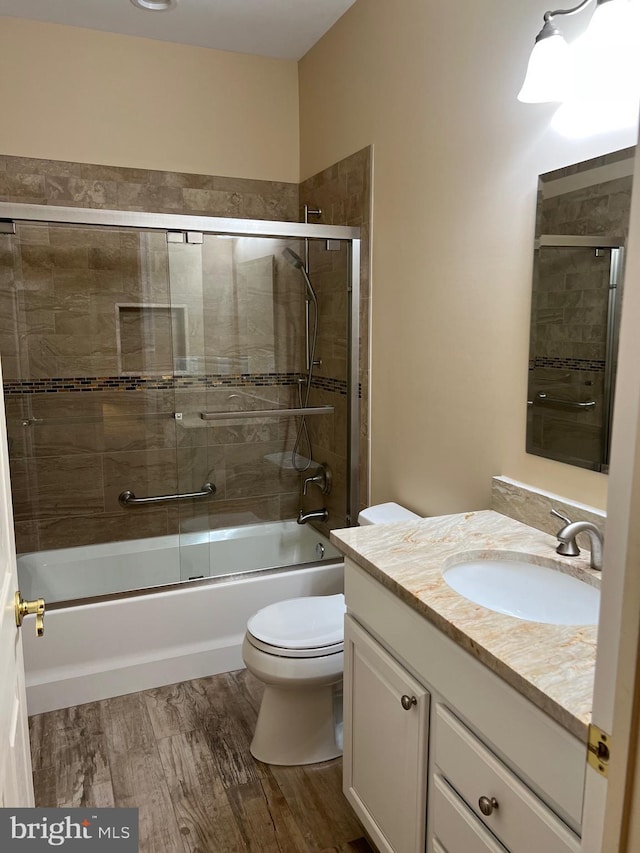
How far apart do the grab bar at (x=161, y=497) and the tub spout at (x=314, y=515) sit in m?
0.44

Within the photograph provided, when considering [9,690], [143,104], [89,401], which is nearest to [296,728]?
[9,690]

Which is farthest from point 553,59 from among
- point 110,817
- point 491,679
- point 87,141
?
point 87,141

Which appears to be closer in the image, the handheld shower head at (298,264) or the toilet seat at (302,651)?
the toilet seat at (302,651)

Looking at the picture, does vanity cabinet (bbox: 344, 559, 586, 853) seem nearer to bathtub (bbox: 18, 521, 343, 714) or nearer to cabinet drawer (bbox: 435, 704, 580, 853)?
cabinet drawer (bbox: 435, 704, 580, 853)

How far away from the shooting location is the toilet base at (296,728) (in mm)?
2094

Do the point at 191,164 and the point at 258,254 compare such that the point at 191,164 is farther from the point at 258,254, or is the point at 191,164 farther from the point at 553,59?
the point at 553,59

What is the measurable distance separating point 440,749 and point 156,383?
88.6 inches

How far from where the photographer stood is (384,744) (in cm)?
154

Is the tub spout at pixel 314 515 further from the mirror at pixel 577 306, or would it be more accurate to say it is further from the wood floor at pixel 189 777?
the mirror at pixel 577 306

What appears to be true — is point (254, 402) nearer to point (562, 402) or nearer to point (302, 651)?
point (302, 651)

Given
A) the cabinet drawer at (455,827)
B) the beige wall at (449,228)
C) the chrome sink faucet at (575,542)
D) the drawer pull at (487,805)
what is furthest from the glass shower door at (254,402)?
the drawer pull at (487,805)

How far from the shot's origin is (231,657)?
2670 millimetres

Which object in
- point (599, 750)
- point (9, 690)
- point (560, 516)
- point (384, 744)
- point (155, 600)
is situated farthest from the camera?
point (155, 600)

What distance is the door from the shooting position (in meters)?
0.96
